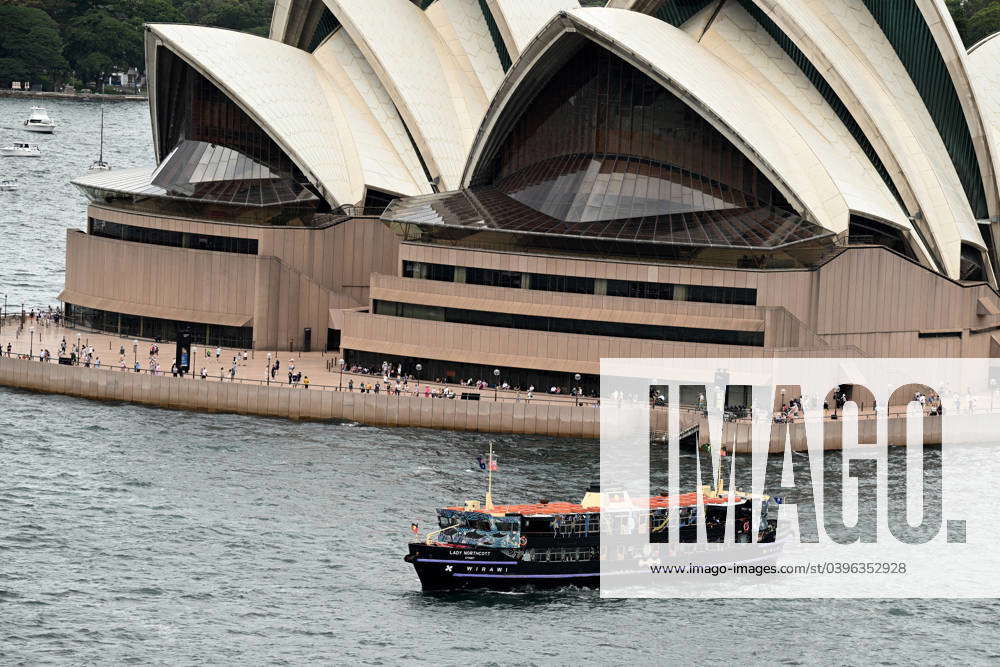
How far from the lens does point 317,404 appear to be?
3878 inches

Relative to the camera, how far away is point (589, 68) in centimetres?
10869

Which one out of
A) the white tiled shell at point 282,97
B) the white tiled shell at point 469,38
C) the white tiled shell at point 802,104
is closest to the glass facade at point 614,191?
the white tiled shell at point 802,104

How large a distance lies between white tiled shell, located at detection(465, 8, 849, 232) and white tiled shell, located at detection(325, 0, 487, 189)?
39.6 ft

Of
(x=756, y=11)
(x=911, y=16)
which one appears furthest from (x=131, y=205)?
(x=911, y=16)

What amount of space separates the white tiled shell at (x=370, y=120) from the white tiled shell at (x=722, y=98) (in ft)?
42.3

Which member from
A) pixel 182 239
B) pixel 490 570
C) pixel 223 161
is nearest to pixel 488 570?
pixel 490 570

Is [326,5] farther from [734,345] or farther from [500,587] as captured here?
[500,587]

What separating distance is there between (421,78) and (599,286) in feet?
75.1

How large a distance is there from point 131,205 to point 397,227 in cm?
1697

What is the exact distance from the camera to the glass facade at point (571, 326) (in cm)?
10000

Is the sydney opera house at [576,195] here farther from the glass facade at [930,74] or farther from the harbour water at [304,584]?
the harbour water at [304,584]

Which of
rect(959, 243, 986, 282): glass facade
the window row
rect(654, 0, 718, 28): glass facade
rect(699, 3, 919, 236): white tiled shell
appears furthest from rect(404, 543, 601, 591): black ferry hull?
rect(654, 0, 718, 28): glass facade

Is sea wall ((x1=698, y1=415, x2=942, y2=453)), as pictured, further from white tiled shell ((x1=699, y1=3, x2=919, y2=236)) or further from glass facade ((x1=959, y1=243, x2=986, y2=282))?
glass facade ((x1=959, y1=243, x2=986, y2=282))

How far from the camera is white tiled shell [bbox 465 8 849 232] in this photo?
338ft
